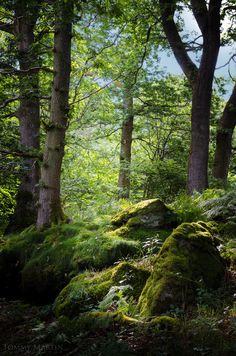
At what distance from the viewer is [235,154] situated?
16.2 metres

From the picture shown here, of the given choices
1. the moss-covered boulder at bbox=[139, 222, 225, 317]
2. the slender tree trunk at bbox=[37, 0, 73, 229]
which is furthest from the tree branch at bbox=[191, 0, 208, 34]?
the moss-covered boulder at bbox=[139, 222, 225, 317]

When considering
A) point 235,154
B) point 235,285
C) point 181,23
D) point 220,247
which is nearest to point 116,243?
point 220,247

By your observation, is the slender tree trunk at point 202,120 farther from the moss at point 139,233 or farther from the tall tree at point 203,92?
the moss at point 139,233

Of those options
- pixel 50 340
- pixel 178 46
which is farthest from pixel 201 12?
pixel 50 340

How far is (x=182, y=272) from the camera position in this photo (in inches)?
175

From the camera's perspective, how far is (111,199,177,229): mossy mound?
6.47m

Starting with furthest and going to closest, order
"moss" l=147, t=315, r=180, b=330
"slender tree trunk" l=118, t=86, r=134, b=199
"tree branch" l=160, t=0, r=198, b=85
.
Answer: "slender tree trunk" l=118, t=86, r=134, b=199
"tree branch" l=160, t=0, r=198, b=85
"moss" l=147, t=315, r=180, b=330

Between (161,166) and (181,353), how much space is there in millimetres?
11197

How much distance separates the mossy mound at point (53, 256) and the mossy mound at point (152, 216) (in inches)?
21.5

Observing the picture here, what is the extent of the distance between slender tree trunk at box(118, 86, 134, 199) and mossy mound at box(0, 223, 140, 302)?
7.64m

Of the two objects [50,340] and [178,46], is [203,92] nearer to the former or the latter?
[178,46]

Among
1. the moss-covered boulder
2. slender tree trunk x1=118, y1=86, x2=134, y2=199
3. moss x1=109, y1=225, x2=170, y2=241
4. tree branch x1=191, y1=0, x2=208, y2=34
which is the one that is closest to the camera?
the moss-covered boulder

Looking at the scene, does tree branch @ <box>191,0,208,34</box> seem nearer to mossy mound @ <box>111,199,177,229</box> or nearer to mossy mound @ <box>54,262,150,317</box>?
mossy mound @ <box>111,199,177,229</box>

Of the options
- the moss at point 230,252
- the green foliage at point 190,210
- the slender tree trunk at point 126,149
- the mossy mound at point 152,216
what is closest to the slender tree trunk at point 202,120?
the green foliage at point 190,210
